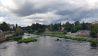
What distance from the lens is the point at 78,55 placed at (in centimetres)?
4966

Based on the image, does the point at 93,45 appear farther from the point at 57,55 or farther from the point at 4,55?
the point at 4,55

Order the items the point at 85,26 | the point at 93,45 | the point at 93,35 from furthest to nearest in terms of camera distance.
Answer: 1. the point at 85,26
2. the point at 93,35
3. the point at 93,45

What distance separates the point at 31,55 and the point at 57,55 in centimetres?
715

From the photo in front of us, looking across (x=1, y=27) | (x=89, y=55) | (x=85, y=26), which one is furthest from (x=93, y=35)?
(x=1, y=27)

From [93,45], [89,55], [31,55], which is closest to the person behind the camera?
[89,55]

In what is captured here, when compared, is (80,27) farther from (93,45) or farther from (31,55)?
(31,55)

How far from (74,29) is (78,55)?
107016 mm

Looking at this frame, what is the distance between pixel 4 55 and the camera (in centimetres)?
5372

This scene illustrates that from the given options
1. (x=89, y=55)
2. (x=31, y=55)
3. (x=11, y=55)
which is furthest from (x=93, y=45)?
(x=11, y=55)

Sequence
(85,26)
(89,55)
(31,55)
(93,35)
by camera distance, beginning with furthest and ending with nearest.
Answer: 1. (85,26)
2. (93,35)
3. (31,55)
4. (89,55)

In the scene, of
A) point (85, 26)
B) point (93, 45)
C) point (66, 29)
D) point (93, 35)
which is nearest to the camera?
point (93, 45)

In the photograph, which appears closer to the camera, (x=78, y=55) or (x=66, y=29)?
(x=78, y=55)

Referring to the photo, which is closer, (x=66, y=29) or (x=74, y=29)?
(x=74, y=29)

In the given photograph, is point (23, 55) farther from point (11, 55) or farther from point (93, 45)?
point (93, 45)
